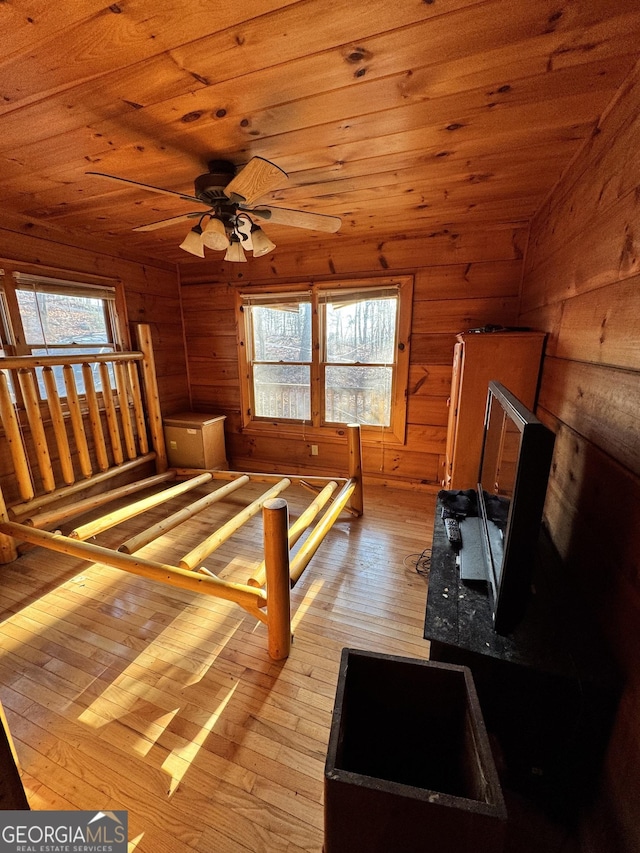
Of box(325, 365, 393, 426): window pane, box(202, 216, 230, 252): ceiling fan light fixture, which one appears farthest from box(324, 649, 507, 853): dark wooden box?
box(325, 365, 393, 426): window pane

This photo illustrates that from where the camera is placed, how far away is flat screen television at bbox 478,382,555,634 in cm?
81

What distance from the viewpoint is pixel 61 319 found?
2.70 metres

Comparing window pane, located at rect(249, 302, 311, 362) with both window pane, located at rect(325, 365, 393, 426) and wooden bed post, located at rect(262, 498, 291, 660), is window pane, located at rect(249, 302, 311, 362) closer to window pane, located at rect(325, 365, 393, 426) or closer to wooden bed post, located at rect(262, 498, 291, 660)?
window pane, located at rect(325, 365, 393, 426)

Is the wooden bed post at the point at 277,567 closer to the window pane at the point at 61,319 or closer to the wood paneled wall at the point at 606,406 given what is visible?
the wood paneled wall at the point at 606,406

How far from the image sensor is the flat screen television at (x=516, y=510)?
2.67 ft

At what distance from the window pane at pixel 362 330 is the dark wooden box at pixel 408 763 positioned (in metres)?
2.69

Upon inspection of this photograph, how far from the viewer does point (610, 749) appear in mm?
865

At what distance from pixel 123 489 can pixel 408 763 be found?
2629mm

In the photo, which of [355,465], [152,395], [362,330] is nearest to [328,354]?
[362,330]

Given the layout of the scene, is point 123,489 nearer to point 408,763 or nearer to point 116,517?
point 116,517

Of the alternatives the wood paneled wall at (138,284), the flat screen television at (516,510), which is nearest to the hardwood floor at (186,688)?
the flat screen television at (516,510)

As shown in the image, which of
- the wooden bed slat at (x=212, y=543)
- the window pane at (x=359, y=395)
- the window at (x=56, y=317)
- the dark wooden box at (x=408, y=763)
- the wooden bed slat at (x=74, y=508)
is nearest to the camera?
the dark wooden box at (x=408, y=763)

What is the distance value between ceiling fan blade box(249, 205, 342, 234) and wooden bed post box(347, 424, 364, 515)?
4.56ft

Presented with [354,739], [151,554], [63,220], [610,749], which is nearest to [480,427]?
[610,749]
